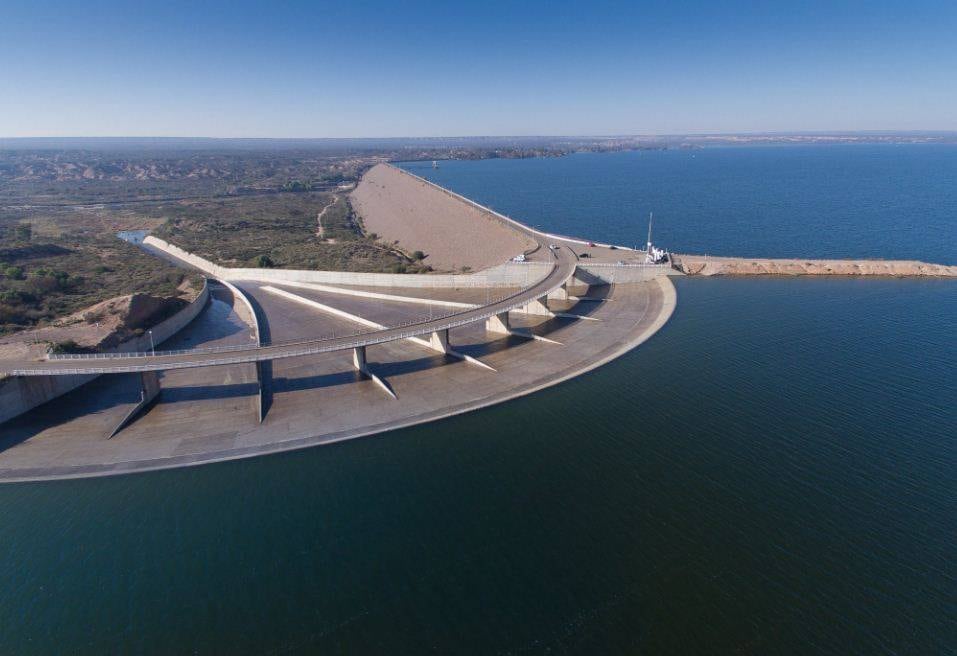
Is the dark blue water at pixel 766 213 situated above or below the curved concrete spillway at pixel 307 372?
above

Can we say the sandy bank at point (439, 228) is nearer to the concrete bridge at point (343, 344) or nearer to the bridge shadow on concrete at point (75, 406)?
the concrete bridge at point (343, 344)

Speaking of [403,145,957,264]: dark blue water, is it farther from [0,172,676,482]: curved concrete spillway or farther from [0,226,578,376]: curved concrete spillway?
[0,226,578,376]: curved concrete spillway

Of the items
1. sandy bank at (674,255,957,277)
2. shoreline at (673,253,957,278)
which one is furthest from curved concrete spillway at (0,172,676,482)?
shoreline at (673,253,957,278)

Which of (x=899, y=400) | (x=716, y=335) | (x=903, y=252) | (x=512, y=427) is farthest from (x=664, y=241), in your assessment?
(x=512, y=427)

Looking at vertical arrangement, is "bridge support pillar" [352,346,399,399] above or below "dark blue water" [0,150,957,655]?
above

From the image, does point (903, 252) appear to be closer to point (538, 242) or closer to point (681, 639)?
point (538, 242)

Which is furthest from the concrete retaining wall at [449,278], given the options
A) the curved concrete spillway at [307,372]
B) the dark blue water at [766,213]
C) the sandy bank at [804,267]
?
the dark blue water at [766,213]

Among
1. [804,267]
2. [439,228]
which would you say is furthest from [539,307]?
[439,228]
